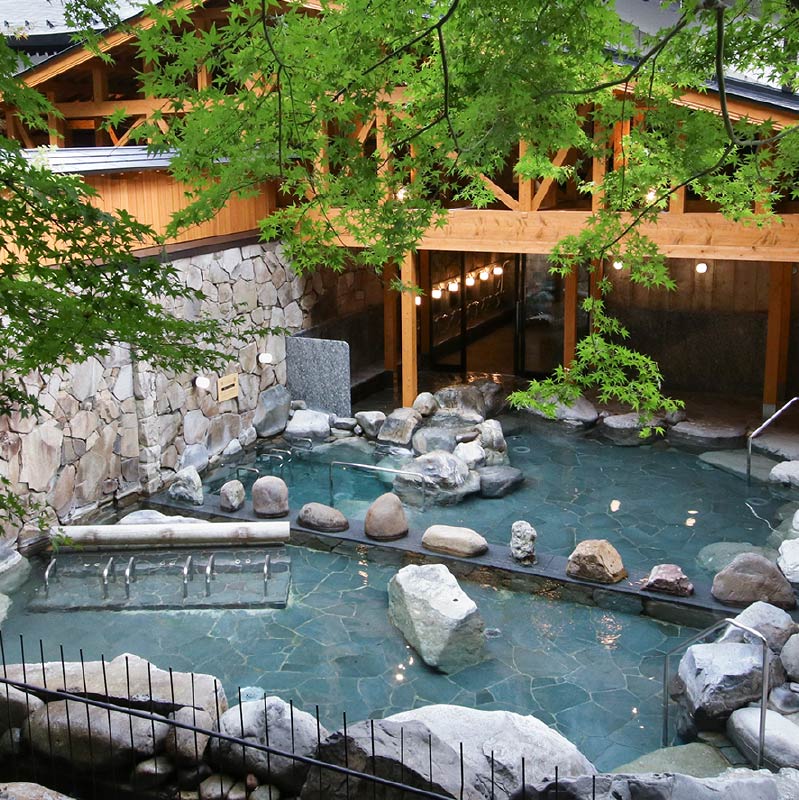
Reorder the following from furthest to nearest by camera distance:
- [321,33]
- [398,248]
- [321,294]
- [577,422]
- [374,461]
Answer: [321,294]
[577,422]
[374,461]
[398,248]
[321,33]

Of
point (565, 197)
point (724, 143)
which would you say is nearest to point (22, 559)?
point (724, 143)

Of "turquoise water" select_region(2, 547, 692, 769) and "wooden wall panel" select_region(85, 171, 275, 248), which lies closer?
"turquoise water" select_region(2, 547, 692, 769)

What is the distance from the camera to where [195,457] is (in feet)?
49.0

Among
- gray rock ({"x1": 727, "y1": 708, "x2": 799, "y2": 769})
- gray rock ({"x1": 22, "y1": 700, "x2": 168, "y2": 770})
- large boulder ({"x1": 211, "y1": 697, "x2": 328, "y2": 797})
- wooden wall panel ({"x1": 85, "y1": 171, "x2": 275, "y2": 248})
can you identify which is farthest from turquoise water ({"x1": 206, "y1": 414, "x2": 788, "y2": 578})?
gray rock ({"x1": 22, "y1": 700, "x2": 168, "y2": 770})

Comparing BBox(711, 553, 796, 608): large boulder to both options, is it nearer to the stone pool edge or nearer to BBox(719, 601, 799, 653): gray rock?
the stone pool edge

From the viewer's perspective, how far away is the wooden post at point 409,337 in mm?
16188

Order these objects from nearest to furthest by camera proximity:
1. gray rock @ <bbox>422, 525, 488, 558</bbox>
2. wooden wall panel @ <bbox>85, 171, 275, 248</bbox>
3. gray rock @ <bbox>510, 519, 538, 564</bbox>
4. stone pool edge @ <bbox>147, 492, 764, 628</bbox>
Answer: stone pool edge @ <bbox>147, 492, 764, 628</bbox>, gray rock @ <bbox>510, 519, 538, 564</bbox>, gray rock @ <bbox>422, 525, 488, 558</bbox>, wooden wall panel @ <bbox>85, 171, 275, 248</bbox>

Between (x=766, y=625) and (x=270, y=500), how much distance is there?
6.05 m

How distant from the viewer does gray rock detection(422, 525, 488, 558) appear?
11398mm

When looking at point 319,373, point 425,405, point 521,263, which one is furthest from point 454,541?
point 521,263

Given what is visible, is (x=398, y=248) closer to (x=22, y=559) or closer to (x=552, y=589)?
(x=552, y=589)

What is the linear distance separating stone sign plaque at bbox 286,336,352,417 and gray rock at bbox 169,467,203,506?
378 cm

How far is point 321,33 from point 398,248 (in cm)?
159

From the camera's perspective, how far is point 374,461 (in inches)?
602
